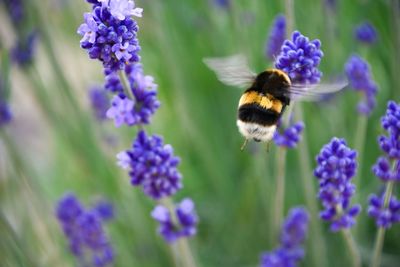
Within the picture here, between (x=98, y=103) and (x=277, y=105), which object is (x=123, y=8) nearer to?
(x=277, y=105)

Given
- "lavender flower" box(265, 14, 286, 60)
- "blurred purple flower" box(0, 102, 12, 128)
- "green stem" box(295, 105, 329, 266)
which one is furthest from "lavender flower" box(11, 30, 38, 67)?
"green stem" box(295, 105, 329, 266)

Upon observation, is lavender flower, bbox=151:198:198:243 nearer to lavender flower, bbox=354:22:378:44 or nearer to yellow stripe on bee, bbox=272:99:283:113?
yellow stripe on bee, bbox=272:99:283:113


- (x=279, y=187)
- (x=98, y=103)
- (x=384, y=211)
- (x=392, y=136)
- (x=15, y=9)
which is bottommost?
(x=384, y=211)

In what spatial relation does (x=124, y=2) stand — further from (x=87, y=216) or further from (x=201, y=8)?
(x=201, y=8)

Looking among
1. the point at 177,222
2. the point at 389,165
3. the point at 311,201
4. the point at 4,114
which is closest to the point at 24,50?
the point at 4,114

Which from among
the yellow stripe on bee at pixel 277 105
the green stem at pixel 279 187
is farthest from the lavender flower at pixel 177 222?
the yellow stripe on bee at pixel 277 105
